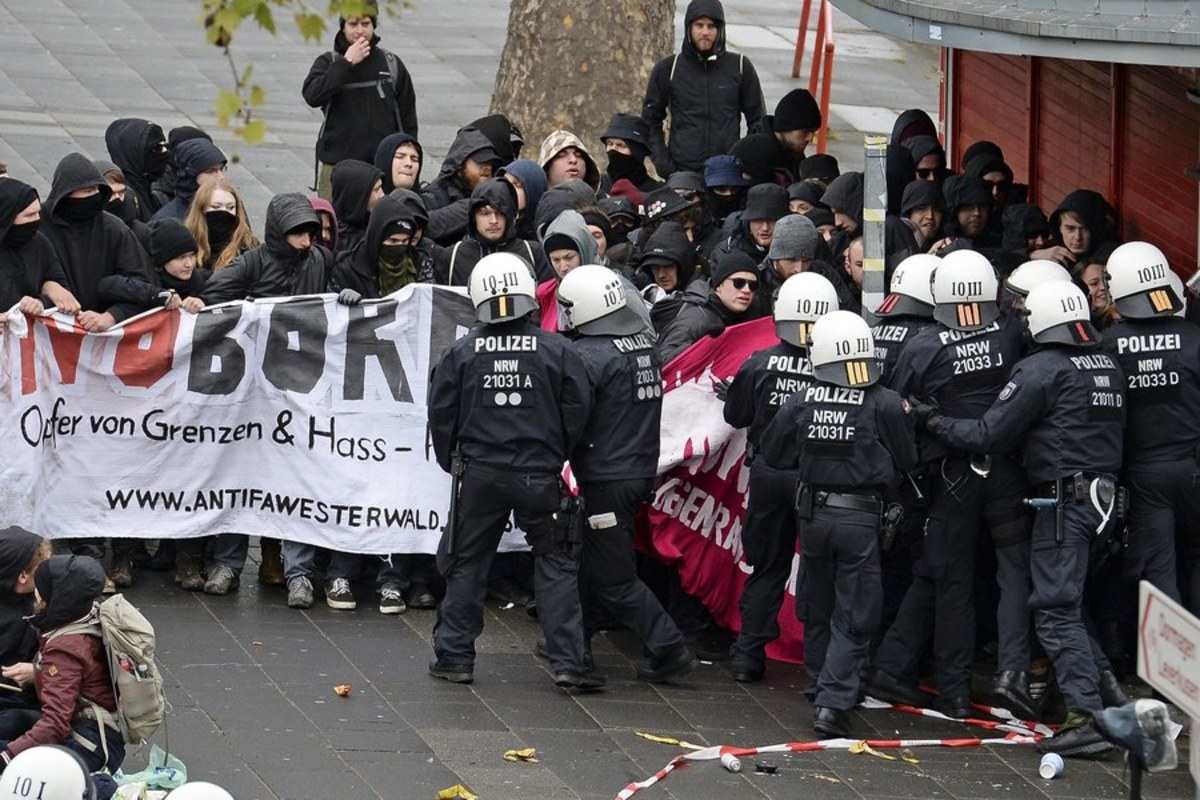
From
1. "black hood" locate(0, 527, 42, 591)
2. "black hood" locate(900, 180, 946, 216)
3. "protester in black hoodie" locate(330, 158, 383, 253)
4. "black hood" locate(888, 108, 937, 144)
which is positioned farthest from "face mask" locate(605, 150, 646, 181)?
"black hood" locate(0, 527, 42, 591)

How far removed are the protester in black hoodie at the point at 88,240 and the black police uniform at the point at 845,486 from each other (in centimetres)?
332

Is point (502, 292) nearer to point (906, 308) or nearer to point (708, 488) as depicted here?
point (708, 488)

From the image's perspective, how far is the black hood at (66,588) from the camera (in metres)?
8.04

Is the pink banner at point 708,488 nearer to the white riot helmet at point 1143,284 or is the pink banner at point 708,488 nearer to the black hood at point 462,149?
the white riot helmet at point 1143,284

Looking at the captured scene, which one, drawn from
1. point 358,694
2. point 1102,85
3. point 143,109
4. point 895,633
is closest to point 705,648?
point 895,633

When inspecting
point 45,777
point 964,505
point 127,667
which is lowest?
point 45,777

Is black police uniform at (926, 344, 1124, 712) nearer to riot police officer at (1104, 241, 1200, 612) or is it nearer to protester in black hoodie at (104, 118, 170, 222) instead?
riot police officer at (1104, 241, 1200, 612)

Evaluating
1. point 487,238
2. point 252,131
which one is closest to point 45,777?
point 252,131

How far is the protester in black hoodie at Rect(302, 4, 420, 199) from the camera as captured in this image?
1409 cm

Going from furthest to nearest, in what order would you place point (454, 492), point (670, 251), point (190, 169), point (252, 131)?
point (190, 169) < point (670, 251) < point (454, 492) < point (252, 131)

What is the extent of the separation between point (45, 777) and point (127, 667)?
3.03ft

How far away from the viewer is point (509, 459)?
962 cm

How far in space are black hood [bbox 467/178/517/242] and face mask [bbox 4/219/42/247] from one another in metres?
2.16

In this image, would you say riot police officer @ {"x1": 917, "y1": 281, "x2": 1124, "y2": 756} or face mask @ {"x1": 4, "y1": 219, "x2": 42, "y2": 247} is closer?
riot police officer @ {"x1": 917, "y1": 281, "x2": 1124, "y2": 756}
